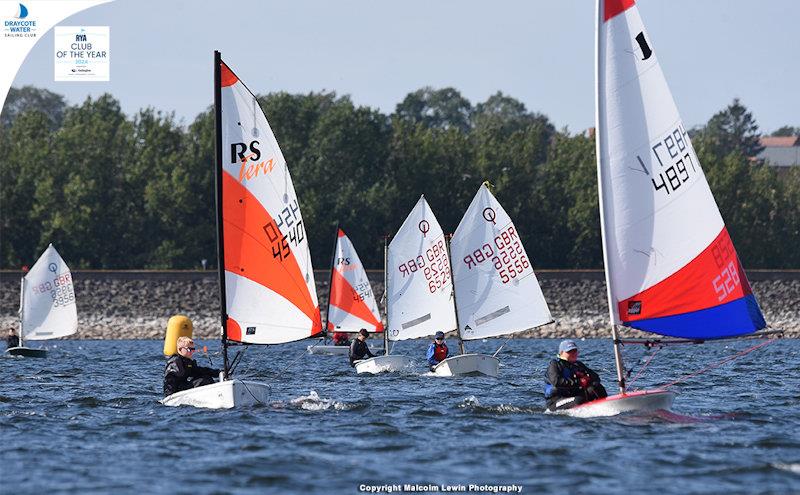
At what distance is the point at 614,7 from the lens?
719 inches

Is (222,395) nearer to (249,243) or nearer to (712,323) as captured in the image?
(249,243)

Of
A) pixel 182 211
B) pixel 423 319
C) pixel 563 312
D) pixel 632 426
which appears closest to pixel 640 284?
pixel 632 426

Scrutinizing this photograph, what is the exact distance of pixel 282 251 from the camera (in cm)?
2089

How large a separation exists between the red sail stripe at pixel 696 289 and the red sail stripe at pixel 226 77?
268 inches

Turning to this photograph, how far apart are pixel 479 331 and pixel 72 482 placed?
19.3 meters

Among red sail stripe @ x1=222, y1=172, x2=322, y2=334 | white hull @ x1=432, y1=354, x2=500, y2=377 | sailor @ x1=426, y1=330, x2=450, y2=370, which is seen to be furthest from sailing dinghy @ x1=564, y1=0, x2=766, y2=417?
sailor @ x1=426, y1=330, x2=450, y2=370

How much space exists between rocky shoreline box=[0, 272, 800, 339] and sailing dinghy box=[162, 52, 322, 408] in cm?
4603

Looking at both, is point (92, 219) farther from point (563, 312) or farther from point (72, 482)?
point (72, 482)

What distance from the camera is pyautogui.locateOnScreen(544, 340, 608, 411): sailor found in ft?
→ 63.6

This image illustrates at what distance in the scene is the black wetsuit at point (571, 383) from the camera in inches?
764

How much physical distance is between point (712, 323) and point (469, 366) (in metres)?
12.3

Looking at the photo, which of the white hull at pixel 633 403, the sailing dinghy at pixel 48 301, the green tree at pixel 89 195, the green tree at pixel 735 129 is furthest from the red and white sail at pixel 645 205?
the green tree at pixel 735 129

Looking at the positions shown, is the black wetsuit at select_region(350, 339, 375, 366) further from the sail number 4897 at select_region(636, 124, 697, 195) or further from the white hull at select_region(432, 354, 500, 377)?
the sail number 4897 at select_region(636, 124, 697, 195)

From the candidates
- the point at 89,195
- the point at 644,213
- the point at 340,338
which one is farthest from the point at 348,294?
the point at 89,195
